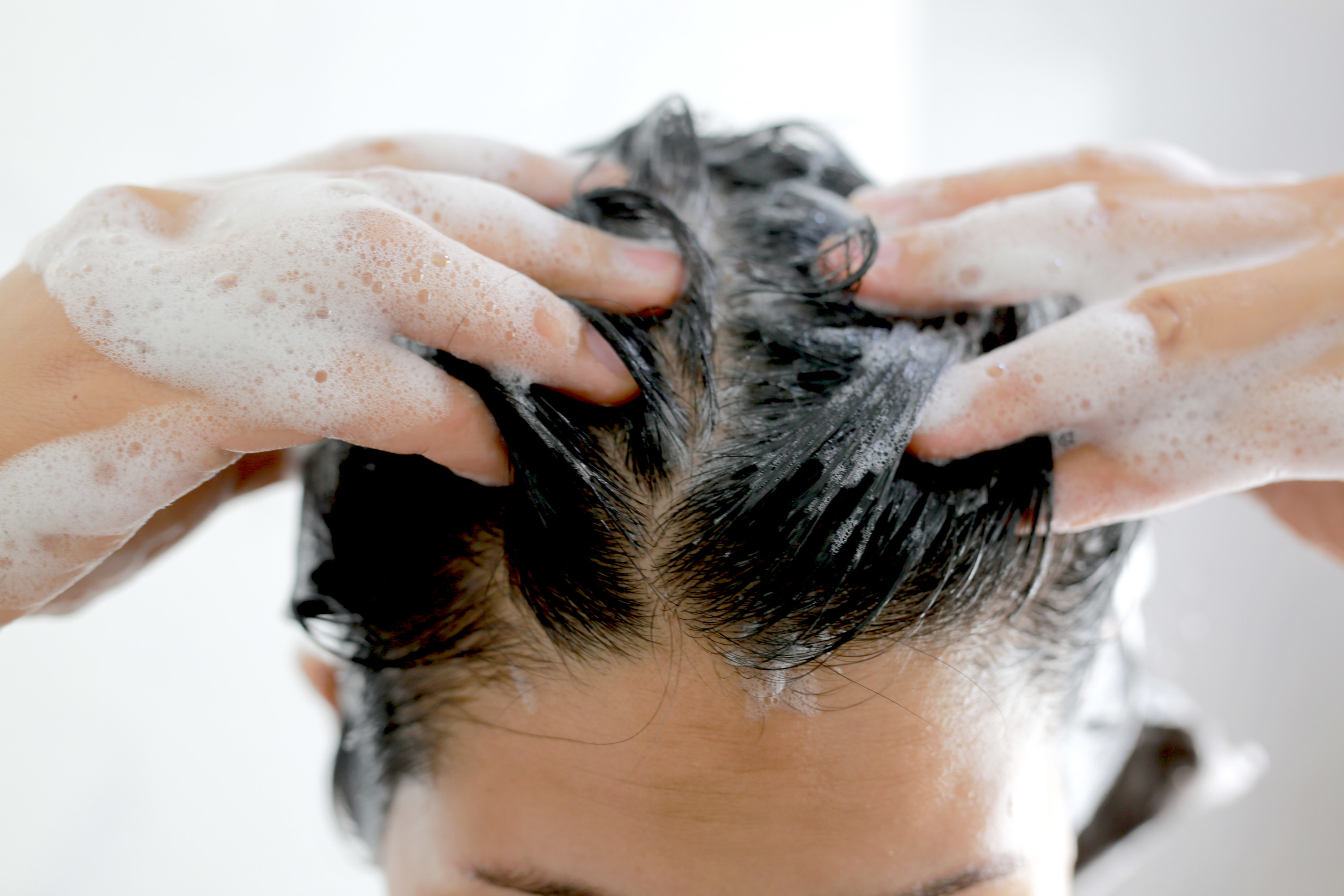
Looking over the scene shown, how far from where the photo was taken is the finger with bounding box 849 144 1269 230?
0.83 meters

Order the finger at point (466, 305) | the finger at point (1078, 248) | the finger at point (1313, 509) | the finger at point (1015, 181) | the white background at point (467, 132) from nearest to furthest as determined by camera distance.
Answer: the finger at point (466, 305), the finger at point (1078, 248), the finger at point (1015, 181), the finger at point (1313, 509), the white background at point (467, 132)

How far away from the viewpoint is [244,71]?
4.00 ft

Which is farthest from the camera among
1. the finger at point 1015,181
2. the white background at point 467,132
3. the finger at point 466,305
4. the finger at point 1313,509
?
the white background at point 467,132

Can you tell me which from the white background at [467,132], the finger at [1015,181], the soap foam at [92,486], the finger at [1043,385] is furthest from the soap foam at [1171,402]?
the white background at [467,132]

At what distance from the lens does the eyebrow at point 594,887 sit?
659mm

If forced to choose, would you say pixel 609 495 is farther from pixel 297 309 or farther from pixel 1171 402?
pixel 1171 402

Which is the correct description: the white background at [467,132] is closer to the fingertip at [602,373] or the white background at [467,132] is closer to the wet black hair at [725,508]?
the wet black hair at [725,508]

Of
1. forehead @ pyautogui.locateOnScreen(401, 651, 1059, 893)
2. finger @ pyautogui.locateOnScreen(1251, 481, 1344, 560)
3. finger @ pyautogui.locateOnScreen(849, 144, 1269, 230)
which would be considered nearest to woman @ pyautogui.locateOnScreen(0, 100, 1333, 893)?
forehead @ pyautogui.locateOnScreen(401, 651, 1059, 893)

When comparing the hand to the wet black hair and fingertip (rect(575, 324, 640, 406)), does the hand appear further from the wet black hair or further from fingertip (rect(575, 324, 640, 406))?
fingertip (rect(575, 324, 640, 406))

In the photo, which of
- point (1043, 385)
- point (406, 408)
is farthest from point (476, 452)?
point (1043, 385)

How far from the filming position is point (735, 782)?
0.65 m

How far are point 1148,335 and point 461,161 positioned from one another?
1.97 ft

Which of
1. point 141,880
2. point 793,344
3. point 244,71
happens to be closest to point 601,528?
point 793,344

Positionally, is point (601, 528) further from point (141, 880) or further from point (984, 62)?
point (984, 62)
